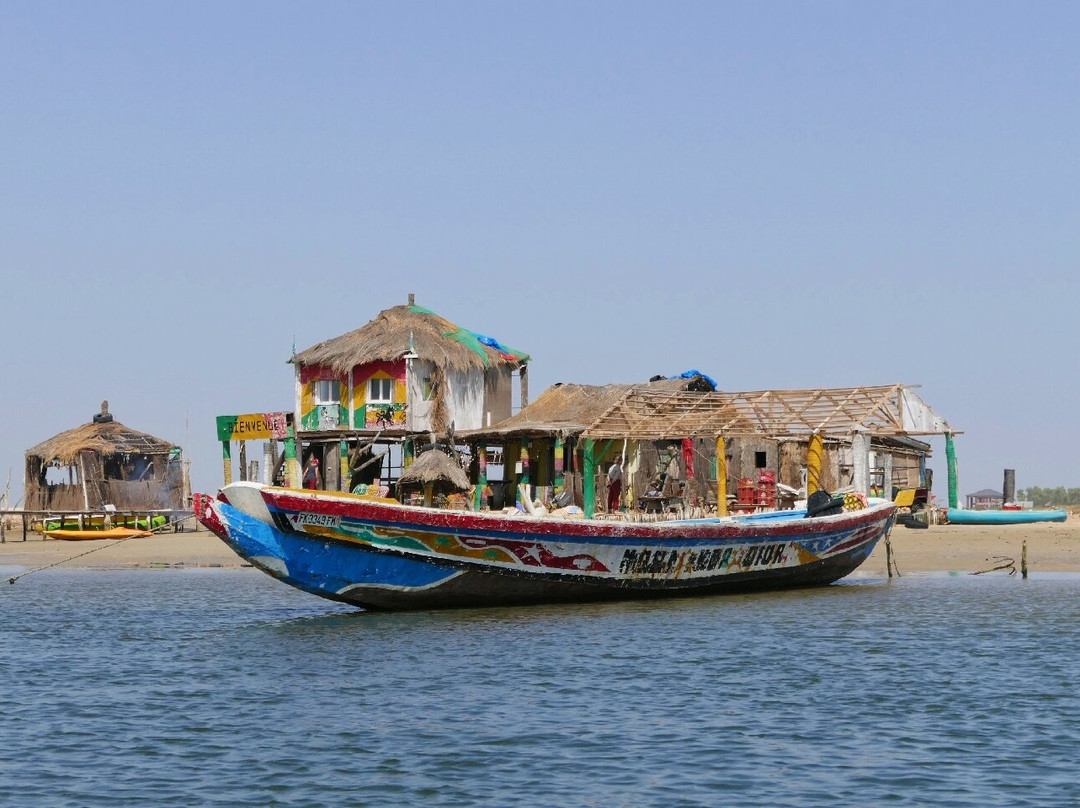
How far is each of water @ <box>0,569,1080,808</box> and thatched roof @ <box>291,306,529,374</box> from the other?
1915cm

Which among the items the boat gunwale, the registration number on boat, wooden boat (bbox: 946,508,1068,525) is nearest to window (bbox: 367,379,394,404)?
wooden boat (bbox: 946,508,1068,525)

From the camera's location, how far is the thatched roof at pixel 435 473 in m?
39.6

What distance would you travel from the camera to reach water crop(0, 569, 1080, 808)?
12250 millimetres

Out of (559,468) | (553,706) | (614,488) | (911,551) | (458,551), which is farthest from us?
(614,488)

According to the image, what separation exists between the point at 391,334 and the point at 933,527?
1751 centimetres

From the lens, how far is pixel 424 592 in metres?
22.7

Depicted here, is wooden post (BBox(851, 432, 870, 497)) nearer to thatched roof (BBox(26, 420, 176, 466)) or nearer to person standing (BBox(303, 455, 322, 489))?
person standing (BBox(303, 455, 322, 489))

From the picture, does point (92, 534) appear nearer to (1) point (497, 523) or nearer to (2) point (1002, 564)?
(1) point (497, 523)

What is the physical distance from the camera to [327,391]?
4538cm

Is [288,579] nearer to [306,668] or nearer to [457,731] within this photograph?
[306,668]

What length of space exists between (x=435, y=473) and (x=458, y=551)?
1720 cm

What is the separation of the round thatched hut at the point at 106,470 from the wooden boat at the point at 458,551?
1334 inches

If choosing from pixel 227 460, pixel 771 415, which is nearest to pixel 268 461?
pixel 227 460

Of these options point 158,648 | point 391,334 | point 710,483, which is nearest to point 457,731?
point 158,648
